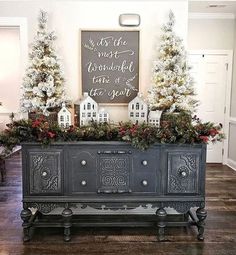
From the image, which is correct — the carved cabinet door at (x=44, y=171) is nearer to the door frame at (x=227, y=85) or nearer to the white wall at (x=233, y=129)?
the door frame at (x=227, y=85)

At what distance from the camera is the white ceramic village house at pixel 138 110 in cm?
314

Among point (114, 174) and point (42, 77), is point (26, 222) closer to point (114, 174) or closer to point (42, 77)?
point (114, 174)

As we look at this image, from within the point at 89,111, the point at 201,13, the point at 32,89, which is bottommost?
the point at 89,111

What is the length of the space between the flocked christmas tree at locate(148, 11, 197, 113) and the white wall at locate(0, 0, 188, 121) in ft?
0.59

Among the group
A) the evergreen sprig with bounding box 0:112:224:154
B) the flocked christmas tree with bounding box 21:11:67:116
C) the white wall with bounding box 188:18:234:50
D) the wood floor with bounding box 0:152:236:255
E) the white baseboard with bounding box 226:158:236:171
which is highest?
the white wall with bounding box 188:18:234:50

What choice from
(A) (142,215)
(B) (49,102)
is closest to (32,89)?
(B) (49,102)

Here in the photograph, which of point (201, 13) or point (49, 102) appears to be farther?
point (201, 13)

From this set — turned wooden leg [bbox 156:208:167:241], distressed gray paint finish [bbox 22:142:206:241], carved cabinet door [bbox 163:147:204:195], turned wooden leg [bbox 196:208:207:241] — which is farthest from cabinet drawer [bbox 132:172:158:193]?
turned wooden leg [bbox 196:208:207:241]

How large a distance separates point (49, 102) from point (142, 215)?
1.67 m

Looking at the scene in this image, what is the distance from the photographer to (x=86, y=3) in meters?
3.41

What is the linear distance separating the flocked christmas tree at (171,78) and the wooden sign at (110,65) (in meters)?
0.31

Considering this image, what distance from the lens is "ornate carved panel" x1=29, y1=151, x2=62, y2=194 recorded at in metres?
2.77

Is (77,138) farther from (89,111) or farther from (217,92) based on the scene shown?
(217,92)

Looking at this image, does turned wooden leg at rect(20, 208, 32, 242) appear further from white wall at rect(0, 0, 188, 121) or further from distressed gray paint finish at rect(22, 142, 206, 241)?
white wall at rect(0, 0, 188, 121)
